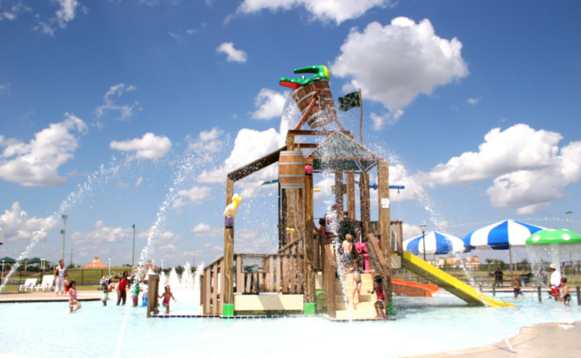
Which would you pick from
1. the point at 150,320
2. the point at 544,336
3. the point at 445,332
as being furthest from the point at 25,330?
the point at 544,336

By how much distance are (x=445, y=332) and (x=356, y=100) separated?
985cm

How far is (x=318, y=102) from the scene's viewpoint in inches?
653

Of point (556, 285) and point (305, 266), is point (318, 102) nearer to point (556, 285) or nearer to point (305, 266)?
point (305, 266)

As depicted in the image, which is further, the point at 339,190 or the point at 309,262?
the point at 339,190

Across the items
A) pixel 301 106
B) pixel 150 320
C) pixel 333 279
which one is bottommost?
pixel 150 320

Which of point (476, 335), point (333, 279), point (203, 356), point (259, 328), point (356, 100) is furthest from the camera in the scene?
point (356, 100)

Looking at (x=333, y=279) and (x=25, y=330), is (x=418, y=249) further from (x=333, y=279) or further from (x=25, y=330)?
(x=25, y=330)

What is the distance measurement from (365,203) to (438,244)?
18623 millimetres

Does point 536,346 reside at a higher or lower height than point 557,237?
lower

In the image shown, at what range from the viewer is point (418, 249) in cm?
3191

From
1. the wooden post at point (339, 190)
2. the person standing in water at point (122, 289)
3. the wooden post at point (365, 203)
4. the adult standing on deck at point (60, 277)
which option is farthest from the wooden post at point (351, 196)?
the adult standing on deck at point (60, 277)

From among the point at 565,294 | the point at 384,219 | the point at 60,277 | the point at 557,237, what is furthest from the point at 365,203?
the point at 60,277

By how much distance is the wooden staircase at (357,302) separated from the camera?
438 inches

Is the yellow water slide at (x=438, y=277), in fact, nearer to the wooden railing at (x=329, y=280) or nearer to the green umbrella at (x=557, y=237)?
the wooden railing at (x=329, y=280)
